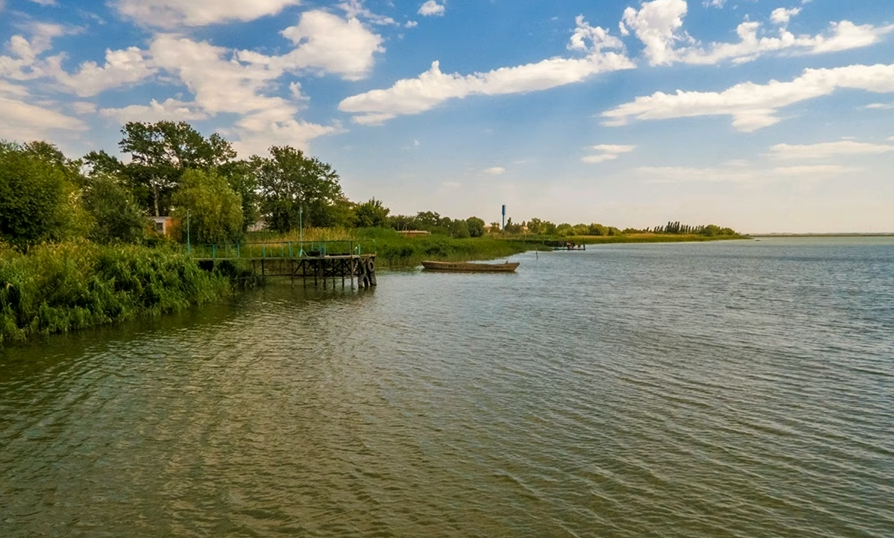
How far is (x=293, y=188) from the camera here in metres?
74.4

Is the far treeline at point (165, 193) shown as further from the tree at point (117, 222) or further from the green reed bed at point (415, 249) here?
the green reed bed at point (415, 249)

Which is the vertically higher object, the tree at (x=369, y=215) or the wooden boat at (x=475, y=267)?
the tree at (x=369, y=215)

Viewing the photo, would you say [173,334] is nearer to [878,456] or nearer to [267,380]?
[267,380]

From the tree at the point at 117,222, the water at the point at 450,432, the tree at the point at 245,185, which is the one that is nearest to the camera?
the water at the point at 450,432

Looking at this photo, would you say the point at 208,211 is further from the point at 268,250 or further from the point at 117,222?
the point at 117,222

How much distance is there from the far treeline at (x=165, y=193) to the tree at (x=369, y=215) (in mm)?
160

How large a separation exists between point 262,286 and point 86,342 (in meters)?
20.4

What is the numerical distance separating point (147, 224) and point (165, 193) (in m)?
26.6

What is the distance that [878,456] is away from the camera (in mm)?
9211

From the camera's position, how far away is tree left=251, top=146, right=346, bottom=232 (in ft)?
239

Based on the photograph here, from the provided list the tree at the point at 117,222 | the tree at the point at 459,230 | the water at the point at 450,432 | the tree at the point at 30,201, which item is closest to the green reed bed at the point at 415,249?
the tree at the point at 459,230

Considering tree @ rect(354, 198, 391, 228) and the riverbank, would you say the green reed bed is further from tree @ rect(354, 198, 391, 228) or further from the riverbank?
tree @ rect(354, 198, 391, 228)

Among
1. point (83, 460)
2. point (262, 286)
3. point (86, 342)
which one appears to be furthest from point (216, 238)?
point (83, 460)

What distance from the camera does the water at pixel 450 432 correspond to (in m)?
7.45
